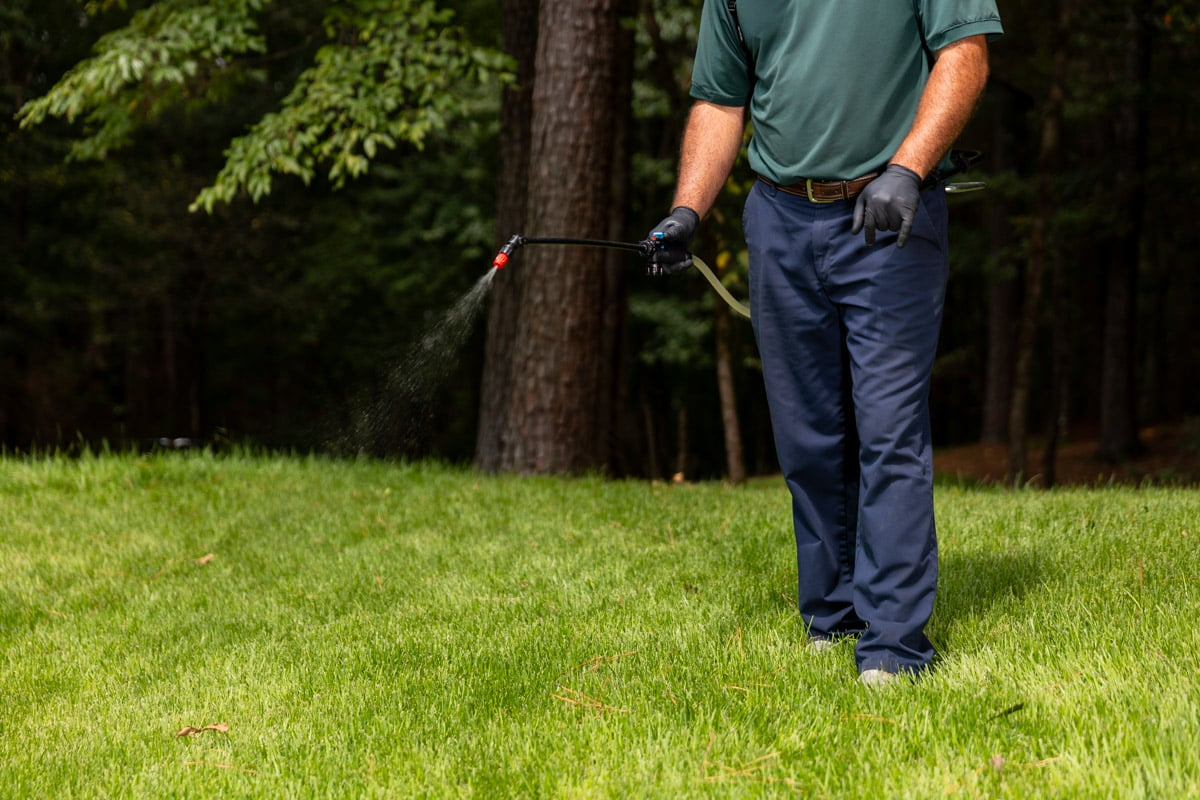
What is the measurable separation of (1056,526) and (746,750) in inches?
116

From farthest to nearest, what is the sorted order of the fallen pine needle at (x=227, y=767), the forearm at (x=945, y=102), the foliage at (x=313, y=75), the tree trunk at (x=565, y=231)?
the foliage at (x=313, y=75) < the tree trunk at (x=565, y=231) < the forearm at (x=945, y=102) < the fallen pine needle at (x=227, y=767)

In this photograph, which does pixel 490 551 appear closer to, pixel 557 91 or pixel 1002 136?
pixel 557 91

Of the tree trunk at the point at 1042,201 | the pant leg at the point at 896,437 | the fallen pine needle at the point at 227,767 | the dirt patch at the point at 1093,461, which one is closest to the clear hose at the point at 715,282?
the pant leg at the point at 896,437

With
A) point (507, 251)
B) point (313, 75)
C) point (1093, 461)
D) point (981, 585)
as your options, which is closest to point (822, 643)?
point (981, 585)

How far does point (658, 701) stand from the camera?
304cm

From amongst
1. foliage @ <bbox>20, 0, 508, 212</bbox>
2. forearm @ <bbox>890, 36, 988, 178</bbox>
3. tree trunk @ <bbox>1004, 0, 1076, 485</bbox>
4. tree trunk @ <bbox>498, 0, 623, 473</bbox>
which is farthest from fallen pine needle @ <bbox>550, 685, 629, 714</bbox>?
tree trunk @ <bbox>1004, 0, 1076, 485</bbox>

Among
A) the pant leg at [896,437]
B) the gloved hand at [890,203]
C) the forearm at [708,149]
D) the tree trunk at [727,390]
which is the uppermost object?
the forearm at [708,149]

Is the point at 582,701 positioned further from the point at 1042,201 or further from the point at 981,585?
the point at 1042,201

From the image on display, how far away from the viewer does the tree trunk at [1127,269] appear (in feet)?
51.7

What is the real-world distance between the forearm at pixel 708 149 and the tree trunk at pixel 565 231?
163 inches

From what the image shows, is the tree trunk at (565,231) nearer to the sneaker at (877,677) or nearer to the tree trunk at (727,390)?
the tree trunk at (727,390)

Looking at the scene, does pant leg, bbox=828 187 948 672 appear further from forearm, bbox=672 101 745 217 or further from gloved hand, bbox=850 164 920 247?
forearm, bbox=672 101 745 217

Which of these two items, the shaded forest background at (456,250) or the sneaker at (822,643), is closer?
the sneaker at (822,643)

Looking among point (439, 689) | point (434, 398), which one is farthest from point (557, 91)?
point (439, 689)
